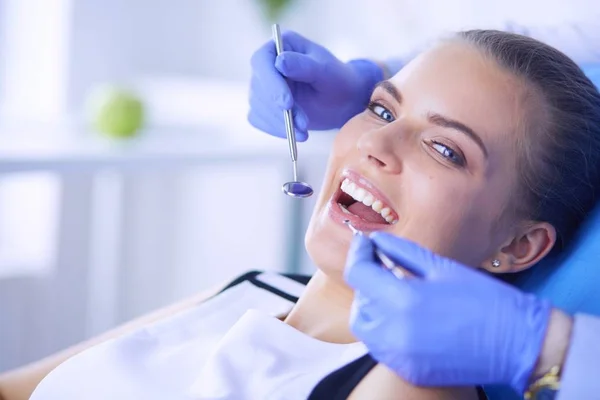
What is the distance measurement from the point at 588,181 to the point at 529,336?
41 cm

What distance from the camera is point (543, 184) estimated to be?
1.14 meters

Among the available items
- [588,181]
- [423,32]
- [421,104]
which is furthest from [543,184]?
[423,32]

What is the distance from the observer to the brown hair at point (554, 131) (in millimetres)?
1134

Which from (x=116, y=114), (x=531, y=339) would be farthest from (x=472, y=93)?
(x=116, y=114)

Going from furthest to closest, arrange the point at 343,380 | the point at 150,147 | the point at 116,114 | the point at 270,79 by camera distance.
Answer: the point at 116,114, the point at 150,147, the point at 270,79, the point at 343,380

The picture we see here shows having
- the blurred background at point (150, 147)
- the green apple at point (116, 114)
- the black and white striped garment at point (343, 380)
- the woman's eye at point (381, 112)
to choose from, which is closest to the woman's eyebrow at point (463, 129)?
the woman's eye at point (381, 112)

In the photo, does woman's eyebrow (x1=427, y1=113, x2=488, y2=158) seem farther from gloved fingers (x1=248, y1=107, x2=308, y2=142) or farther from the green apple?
the green apple

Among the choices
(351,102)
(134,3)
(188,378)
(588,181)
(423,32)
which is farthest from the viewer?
(134,3)

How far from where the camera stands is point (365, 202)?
3.67ft

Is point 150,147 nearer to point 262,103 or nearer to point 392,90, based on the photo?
point 262,103

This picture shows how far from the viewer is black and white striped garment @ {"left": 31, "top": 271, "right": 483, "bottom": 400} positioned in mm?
1029

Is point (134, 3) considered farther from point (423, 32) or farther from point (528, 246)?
point (528, 246)

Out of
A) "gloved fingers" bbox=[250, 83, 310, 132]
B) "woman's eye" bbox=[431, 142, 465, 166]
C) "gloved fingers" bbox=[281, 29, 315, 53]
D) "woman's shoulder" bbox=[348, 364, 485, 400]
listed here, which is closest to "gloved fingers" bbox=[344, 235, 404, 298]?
"woman's shoulder" bbox=[348, 364, 485, 400]

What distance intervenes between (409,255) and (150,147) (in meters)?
1.41
